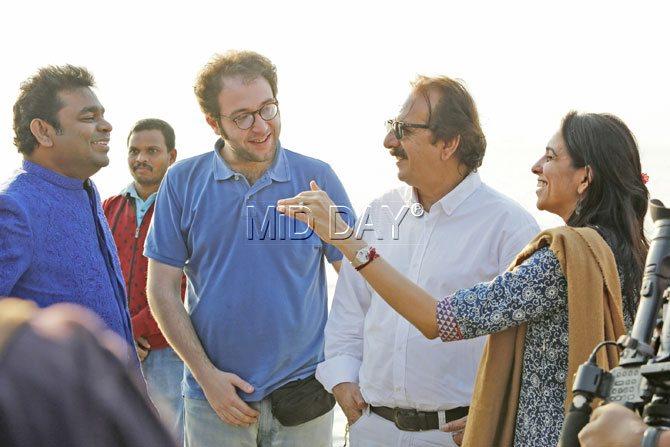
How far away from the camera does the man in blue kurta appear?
3859 mm

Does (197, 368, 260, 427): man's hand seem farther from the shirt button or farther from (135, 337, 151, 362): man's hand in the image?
(135, 337, 151, 362): man's hand

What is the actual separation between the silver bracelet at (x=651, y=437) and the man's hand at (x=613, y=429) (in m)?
0.03

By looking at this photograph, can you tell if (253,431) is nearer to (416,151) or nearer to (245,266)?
(245,266)

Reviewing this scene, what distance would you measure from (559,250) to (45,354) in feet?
7.15

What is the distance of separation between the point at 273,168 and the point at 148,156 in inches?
82.1

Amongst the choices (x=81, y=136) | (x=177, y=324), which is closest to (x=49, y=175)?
(x=81, y=136)

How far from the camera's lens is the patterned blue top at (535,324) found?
10.3 ft

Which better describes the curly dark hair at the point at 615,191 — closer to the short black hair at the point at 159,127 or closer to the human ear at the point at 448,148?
the human ear at the point at 448,148

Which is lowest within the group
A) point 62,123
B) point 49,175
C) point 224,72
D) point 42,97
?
point 49,175

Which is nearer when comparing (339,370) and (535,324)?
(535,324)

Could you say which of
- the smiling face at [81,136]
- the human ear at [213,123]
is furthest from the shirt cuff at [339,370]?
the smiling face at [81,136]

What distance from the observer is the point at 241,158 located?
4566 millimetres

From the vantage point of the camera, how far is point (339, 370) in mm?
4184

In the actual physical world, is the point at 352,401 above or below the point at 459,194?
below
